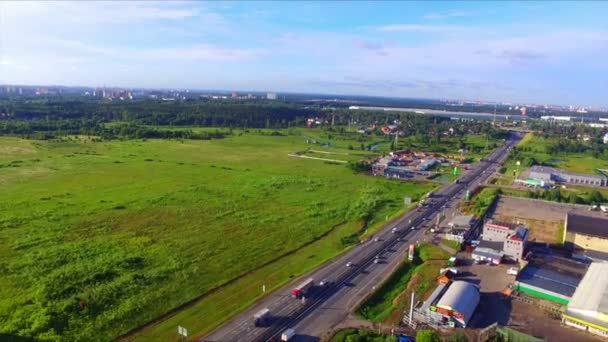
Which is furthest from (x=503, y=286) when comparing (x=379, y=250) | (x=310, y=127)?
(x=310, y=127)

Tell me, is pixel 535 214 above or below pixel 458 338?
above

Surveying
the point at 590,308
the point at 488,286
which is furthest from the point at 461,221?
the point at 590,308

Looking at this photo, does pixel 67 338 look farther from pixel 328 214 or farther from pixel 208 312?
pixel 328 214

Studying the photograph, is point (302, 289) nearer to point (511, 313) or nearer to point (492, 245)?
point (511, 313)

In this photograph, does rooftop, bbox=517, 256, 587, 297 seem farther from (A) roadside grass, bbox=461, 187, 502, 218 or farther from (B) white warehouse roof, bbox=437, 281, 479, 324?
(A) roadside grass, bbox=461, 187, 502, 218

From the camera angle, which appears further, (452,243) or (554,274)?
(452,243)

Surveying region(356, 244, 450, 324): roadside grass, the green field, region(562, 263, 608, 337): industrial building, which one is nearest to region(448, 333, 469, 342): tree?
region(356, 244, 450, 324): roadside grass
